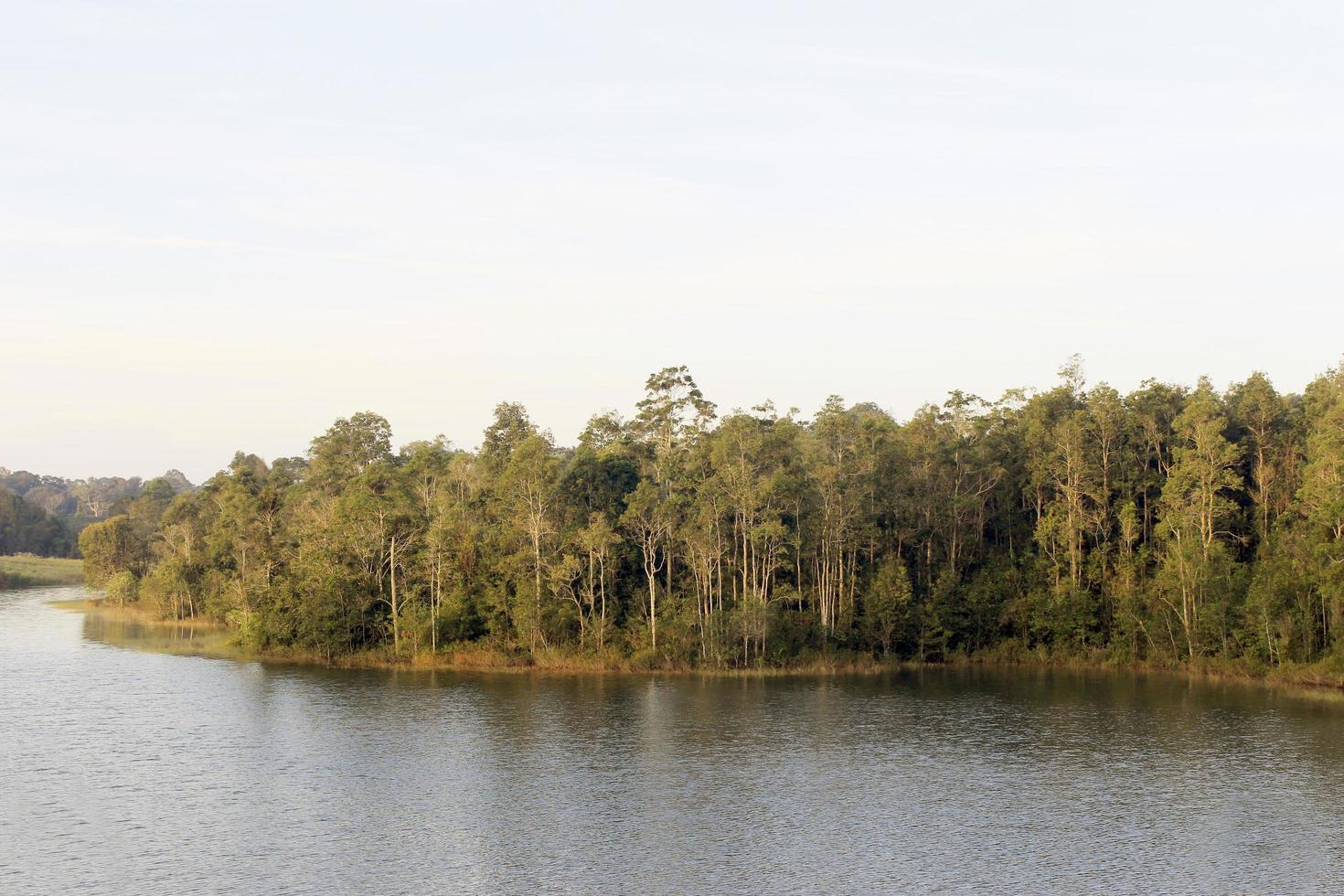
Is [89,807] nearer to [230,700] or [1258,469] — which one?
[230,700]

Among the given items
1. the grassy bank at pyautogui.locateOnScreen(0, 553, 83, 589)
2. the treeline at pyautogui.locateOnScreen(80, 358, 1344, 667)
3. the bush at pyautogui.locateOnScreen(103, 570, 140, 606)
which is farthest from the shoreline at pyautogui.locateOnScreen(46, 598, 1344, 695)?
the grassy bank at pyautogui.locateOnScreen(0, 553, 83, 589)

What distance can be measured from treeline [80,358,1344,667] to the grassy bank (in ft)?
268

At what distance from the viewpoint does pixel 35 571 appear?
151 metres

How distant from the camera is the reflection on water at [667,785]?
33.8 metres

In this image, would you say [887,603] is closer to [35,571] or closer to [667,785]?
[667,785]

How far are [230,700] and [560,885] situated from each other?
34.9 metres

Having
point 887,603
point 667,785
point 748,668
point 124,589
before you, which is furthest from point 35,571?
point 667,785

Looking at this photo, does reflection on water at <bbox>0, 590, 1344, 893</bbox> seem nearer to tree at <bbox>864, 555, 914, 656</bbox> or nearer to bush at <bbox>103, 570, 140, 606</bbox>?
tree at <bbox>864, 555, 914, 656</bbox>

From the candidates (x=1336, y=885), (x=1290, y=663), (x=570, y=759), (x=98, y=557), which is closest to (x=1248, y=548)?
(x=1290, y=663)

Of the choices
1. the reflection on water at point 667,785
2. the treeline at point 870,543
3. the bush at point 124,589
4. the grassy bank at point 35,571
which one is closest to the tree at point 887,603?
the treeline at point 870,543

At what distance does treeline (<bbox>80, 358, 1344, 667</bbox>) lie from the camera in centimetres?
6869

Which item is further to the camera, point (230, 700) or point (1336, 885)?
point (230, 700)

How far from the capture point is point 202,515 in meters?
114

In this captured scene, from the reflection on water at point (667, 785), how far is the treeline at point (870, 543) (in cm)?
552
